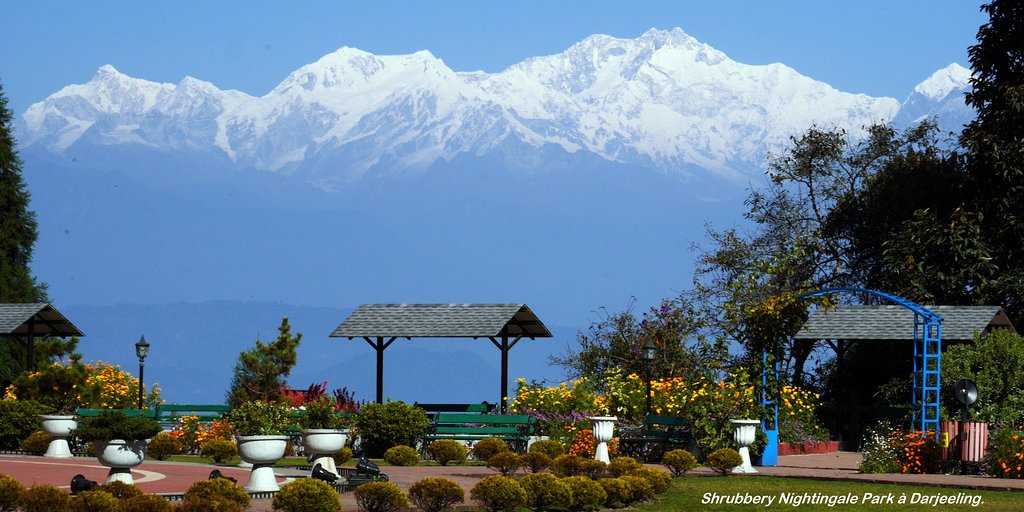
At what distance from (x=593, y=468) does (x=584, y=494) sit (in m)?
4.21

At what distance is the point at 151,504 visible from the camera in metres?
16.9

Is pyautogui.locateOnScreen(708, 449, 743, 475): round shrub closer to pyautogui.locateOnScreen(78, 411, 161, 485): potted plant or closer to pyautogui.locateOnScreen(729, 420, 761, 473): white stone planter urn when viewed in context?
pyautogui.locateOnScreen(729, 420, 761, 473): white stone planter urn

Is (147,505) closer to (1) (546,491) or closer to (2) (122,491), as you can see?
(2) (122,491)

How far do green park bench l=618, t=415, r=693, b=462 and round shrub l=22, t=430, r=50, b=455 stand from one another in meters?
12.0

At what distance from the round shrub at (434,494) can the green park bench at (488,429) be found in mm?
14543

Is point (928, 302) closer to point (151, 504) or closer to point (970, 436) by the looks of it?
point (970, 436)

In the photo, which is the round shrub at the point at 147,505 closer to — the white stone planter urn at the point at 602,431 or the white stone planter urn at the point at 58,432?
the white stone planter urn at the point at 602,431

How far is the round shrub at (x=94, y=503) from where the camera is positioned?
671 inches

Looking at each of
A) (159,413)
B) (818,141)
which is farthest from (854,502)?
(818,141)

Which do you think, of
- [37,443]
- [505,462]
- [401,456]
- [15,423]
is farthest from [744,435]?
[15,423]

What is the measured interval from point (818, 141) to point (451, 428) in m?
24.8

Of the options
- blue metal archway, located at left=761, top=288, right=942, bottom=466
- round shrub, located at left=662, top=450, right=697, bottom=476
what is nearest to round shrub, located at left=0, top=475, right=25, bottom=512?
round shrub, located at left=662, top=450, right=697, bottom=476

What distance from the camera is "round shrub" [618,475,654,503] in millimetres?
21656

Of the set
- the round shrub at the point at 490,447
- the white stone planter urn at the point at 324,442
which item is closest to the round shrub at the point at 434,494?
the white stone planter urn at the point at 324,442
